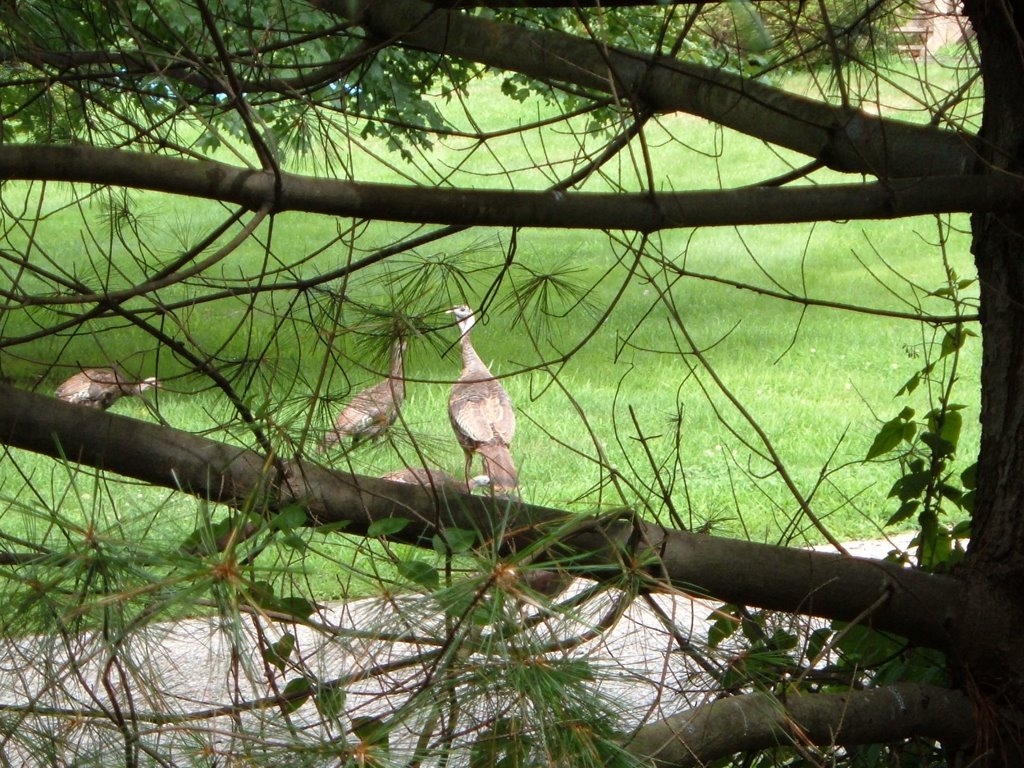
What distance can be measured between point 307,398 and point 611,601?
23.3 inches

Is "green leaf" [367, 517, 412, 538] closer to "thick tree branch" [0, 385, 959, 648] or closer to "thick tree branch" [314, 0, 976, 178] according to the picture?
"thick tree branch" [0, 385, 959, 648]

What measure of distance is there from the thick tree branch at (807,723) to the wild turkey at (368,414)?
21.3 inches

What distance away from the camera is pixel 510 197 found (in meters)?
1.36

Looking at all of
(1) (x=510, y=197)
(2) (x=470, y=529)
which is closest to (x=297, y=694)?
(2) (x=470, y=529)

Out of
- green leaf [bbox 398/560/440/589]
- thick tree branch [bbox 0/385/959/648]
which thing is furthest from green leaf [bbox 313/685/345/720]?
thick tree branch [bbox 0/385/959/648]

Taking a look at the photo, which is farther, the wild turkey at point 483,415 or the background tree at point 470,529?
the wild turkey at point 483,415

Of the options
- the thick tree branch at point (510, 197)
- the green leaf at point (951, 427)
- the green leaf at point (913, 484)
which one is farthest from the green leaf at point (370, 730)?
the green leaf at point (951, 427)

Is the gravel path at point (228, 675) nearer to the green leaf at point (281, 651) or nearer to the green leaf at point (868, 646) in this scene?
the green leaf at point (281, 651)

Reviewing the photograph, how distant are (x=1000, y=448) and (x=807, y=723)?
557 mm

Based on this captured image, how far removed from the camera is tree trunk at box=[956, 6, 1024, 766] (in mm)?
1693

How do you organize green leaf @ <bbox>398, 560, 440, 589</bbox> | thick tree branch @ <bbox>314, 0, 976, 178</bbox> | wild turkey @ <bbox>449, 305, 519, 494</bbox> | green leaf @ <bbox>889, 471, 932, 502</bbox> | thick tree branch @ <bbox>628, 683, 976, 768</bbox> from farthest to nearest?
wild turkey @ <bbox>449, 305, 519, 494</bbox>
green leaf @ <bbox>889, 471, 932, 502</bbox>
thick tree branch @ <bbox>314, 0, 976, 178</bbox>
thick tree branch @ <bbox>628, 683, 976, 768</bbox>
green leaf @ <bbox>398, 560, 440, 589</bbox>

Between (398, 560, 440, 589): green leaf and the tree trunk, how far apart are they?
90 cm

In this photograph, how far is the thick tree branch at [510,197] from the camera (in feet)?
3.88

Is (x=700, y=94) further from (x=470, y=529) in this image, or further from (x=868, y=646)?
(x=868, y=646)
